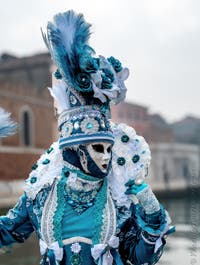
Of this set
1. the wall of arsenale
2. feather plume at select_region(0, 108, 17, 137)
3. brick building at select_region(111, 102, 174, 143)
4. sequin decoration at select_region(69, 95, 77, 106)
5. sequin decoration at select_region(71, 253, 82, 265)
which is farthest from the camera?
brick building at select_region(111, 102, 174, 143)

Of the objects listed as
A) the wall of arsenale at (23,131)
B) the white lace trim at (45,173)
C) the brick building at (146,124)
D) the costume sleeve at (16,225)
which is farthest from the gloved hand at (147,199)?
the brick building at (146,124)

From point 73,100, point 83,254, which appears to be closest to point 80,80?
point 73,100

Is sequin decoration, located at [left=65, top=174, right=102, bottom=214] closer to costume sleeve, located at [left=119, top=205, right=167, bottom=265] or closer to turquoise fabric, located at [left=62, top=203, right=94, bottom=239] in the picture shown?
turquoise fabric, located at [left=62, top=203, right=94, bottom=239]

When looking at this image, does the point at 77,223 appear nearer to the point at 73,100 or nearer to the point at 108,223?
the point at 108,223

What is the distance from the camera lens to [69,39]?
1.81m

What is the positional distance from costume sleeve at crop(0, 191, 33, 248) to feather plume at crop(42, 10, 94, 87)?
1.70 feet

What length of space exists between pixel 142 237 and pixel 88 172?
0.98 ft

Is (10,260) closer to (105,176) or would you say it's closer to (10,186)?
(105,176)

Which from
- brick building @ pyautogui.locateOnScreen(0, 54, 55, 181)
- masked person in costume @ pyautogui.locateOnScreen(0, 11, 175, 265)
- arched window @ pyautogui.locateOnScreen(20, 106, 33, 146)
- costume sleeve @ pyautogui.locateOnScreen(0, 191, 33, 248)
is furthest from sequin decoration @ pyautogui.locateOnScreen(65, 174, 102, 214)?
arched window @ pyautogui.locateOnScreen(20, 106, 33, 146)

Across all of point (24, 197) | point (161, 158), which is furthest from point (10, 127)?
point (161, 158)

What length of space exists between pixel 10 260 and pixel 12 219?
3452 mm

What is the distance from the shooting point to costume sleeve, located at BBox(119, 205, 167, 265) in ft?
5.44

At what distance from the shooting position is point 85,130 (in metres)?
1.83

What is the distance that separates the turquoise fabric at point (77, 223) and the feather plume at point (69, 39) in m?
0.45
